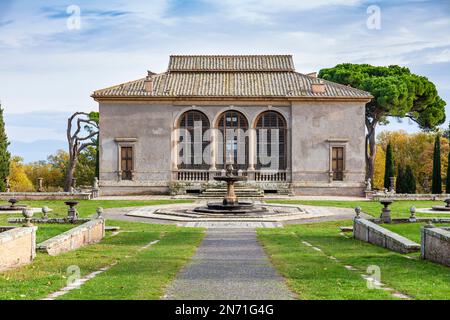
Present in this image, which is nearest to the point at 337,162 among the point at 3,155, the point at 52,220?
the point at 3,155

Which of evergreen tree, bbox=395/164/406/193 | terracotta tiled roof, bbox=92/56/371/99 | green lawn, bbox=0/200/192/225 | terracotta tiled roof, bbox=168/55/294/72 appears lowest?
green lawn, bbox=0/200/192/225

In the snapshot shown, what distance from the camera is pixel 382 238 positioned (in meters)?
17.5

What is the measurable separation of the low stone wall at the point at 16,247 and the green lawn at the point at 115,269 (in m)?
0.25

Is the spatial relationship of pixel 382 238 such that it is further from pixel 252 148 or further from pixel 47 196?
pixel 252 148

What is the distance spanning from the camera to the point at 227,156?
1711 inches

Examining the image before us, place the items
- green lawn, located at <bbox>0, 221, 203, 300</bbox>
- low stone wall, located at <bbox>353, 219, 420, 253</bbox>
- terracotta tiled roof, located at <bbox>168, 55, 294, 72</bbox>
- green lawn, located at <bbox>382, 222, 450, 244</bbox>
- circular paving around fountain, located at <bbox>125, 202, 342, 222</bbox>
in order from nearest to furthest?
green lawn, located at <bbox>0, 221, 203, 300</bbox> < low stone wall, located at <bbox>353, 219, 420, 253</bbox> < green lawn, located at <bbox>382, 222, 450, 244</bbox> < circular paving around fountain, located at <bbox>125, 202, 342, 222</bbox> < terracotta tiled roof, located at <bbox>168, 55, 294, 72</bbox>

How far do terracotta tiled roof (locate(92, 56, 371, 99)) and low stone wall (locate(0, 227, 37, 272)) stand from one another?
28369 millimetres

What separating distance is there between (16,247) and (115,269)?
2264mm

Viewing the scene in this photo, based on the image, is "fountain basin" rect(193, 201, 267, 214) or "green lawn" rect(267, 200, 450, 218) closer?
"green lawn" rect(267, 200, 450, 218)

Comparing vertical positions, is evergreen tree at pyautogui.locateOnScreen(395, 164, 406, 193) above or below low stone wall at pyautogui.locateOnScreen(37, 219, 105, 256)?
above

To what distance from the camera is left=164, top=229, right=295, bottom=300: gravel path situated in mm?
9797

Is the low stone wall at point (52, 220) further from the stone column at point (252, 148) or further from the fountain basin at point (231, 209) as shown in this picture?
the stone column at point (252, 148)

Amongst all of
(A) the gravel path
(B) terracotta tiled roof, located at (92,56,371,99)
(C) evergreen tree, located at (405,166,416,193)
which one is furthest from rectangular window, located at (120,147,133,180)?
(A) the gravel path

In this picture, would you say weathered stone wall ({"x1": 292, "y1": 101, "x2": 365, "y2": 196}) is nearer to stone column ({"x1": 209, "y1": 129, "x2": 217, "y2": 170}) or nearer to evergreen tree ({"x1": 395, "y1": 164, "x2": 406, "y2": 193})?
stone column ({"x1": 209, "y1": 129, "x2": 217, "y2": 170})
